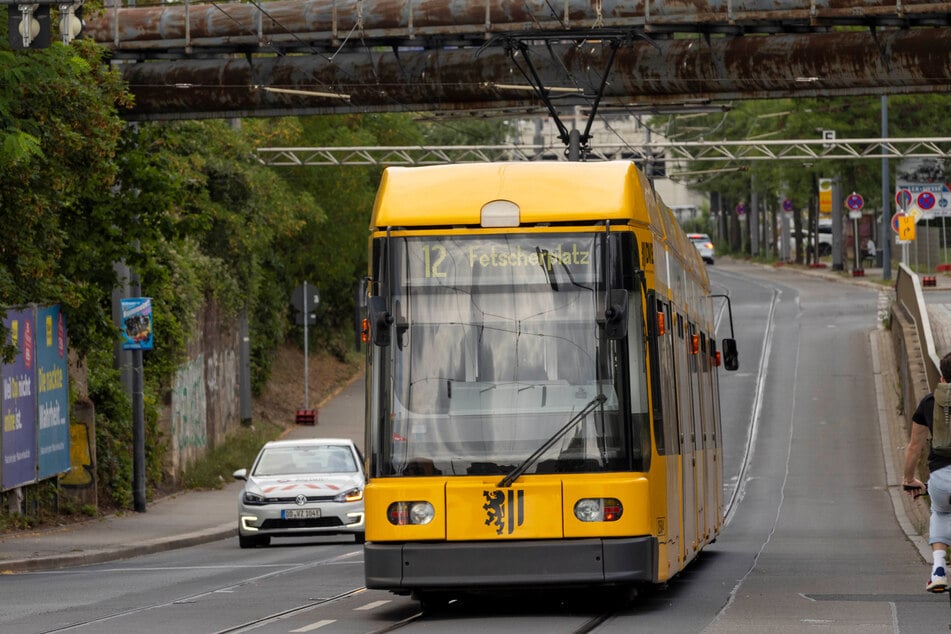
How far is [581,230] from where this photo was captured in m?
12.9

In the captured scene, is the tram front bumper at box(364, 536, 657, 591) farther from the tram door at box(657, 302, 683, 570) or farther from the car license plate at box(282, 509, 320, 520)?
the car license plate at box(282, 509, 320, 520)

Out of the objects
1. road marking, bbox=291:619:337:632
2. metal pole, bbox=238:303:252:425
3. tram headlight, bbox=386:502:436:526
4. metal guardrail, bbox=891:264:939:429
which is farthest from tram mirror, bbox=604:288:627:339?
metal pole, bbox=238:303:252:425

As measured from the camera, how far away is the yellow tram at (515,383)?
489 inches

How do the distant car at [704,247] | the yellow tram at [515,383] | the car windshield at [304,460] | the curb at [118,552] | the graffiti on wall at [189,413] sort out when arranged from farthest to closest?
the distant car at [704,247]
the graffiti on wall at [189,413]
the car windshield at [304,460]
the curb at [118,552]
the yellow tram at [515,383]

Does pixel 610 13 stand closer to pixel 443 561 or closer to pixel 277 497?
pixel 277 497

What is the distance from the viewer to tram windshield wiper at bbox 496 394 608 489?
40.8 ft

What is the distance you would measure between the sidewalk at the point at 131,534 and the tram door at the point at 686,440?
8482mm

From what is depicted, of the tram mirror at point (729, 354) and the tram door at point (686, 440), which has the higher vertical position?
the tram mirror at point (729, 354)

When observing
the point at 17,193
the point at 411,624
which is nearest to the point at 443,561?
the point at 411,624

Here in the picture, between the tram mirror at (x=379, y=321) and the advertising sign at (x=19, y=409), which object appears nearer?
the tram mirror at (x=379, y=321)

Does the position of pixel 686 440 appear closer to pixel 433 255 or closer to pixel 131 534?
pixel 433 255

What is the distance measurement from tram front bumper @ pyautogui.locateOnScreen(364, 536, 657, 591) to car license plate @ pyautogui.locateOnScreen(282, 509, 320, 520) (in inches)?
456

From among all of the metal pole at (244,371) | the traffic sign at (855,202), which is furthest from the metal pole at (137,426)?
the traffic sign at (855,202)

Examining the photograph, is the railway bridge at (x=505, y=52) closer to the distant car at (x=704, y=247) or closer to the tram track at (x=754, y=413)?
the tram track at (x=754, y=413)
